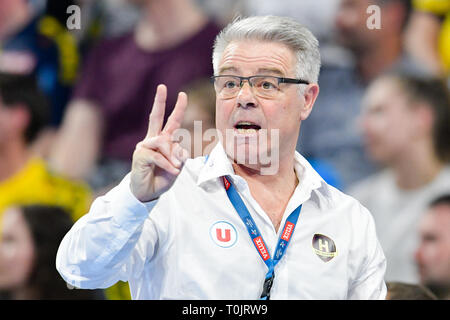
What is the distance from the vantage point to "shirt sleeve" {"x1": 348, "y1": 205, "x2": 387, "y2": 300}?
7.79 feet

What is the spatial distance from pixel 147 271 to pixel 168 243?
129mm

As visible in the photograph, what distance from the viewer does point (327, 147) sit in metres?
4.54

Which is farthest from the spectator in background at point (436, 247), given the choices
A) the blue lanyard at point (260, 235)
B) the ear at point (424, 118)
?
the blue lanyard at point (260, 235)

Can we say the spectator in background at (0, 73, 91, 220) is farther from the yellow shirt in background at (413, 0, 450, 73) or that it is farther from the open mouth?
the yellow shirt in background at (413, 0, 450, 73)

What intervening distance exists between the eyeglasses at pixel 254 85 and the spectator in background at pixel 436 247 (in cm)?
231

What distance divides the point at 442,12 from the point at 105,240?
11.3ft

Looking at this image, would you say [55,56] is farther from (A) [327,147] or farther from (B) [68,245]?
(B) [68,245]

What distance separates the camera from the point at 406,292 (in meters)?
2.67

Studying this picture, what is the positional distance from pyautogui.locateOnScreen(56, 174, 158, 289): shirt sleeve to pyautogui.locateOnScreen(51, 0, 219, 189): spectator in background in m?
2.44

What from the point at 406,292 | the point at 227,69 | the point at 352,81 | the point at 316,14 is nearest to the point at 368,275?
the point at 406,292

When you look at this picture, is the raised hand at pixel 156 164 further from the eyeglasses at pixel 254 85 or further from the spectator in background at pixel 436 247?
the spectator in background at pixel 436 247

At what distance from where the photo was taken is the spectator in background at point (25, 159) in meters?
4.61

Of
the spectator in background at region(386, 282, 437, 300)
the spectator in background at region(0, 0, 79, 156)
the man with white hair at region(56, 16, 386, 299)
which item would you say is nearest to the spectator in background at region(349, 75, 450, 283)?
the spectator in background at region(386, 282, 437, 300)
